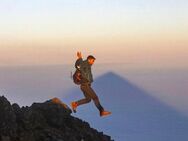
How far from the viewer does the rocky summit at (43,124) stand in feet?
107

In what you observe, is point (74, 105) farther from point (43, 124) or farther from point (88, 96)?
point (43, 124)

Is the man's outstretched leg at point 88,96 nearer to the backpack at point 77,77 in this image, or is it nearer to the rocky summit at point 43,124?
the backpack at point 77,77

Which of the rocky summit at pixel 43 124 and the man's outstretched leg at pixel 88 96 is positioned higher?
the man's outstretched leg at pixel 88 96

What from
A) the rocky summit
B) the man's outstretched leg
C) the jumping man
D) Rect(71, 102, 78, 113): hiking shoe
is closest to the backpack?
the jumping man

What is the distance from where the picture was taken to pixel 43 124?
3531cm

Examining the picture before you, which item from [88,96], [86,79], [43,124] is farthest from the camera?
[88,96]

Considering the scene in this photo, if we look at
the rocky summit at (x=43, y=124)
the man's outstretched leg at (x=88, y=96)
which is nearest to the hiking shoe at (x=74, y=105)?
the man's outstretched leg at (x=88, y=96)

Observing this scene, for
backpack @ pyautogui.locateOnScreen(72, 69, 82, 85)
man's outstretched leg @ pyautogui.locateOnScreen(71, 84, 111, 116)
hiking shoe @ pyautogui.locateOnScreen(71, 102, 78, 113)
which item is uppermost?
backpack @ pyautogui.locateOnScreen(72, 69, 82, 85)

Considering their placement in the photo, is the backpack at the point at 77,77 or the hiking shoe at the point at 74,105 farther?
the hiking shoe at the point at 74,105

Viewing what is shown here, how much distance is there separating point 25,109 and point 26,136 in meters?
3.80

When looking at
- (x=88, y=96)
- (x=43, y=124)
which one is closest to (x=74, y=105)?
(x=88, y=96)

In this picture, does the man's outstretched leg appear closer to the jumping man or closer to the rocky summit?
the jumping man

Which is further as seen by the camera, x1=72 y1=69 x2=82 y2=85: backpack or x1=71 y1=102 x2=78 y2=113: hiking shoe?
x1=71 y1=102 x2=78 y2=113: hiking shoe

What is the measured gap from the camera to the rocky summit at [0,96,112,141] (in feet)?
107
